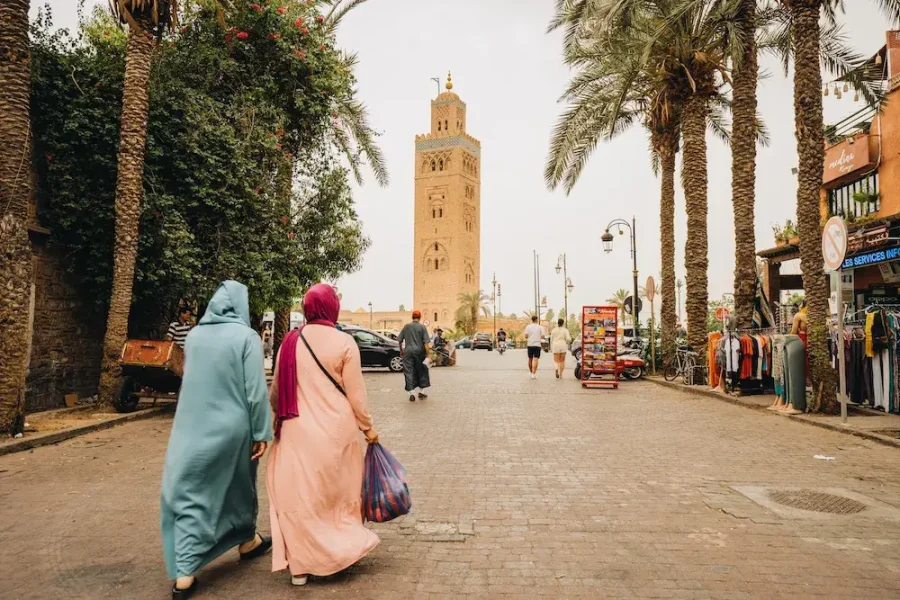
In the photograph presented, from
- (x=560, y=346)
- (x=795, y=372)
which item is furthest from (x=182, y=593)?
(x=560, y=346)

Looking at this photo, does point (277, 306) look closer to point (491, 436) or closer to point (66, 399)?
point (66, 399)

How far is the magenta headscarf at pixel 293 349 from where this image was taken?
415 centimetres

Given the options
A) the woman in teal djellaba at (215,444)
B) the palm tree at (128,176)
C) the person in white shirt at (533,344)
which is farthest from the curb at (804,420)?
the palm tree at (128,176)

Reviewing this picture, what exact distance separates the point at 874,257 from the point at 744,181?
4.25 m

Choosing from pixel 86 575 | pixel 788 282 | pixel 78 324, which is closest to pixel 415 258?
pixel 788 282

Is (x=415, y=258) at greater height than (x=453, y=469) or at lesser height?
greater

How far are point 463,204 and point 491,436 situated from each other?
104m

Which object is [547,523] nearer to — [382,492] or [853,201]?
[382,492]

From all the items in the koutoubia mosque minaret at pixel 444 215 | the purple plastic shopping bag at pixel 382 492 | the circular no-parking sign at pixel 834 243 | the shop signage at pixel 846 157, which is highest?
the koutoubia mosque minaret at pixel 444 215

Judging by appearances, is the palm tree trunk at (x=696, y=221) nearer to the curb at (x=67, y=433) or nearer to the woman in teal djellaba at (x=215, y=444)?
the curb at (x=67, y=433)

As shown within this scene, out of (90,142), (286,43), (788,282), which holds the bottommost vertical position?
(788,282)

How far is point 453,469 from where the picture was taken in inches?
287

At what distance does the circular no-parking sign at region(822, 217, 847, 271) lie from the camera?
10078 millimetres

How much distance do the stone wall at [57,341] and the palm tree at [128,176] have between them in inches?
49.6
